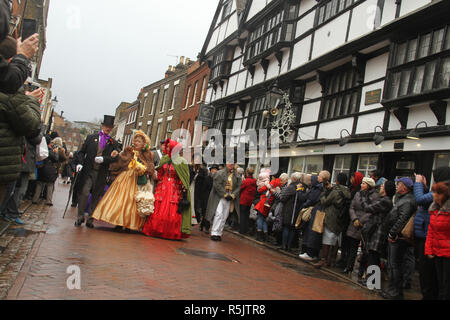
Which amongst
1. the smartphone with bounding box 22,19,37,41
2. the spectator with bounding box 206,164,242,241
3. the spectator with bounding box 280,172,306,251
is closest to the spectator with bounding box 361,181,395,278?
the spectator with bounding box 280,172,306,251

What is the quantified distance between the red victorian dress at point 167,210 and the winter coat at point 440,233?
4796 millimetres

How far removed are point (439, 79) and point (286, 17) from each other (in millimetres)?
9664

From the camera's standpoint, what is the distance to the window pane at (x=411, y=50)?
10.9 meters

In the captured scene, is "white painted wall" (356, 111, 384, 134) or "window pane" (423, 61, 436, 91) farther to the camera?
"white painted wall" (356, 111, 384, 134)

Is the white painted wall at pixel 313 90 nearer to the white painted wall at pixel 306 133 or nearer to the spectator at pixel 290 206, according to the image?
the white painted wall at pixel 306 133

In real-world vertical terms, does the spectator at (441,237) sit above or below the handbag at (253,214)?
above

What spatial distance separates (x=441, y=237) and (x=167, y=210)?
507cm

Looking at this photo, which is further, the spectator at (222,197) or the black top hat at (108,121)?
the spectator at (222,197)

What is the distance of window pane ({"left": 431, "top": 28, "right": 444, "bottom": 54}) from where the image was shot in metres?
10.1

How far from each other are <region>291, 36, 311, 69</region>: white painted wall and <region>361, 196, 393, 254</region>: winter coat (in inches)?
385

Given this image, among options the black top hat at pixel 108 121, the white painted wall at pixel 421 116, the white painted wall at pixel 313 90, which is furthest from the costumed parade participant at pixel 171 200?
the white painted wall at pixel 313 90

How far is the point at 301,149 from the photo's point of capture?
1562 cm

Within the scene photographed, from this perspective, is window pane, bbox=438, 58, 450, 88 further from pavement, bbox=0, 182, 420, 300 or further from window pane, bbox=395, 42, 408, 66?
pavement, bbox=0, 182, 420, 300

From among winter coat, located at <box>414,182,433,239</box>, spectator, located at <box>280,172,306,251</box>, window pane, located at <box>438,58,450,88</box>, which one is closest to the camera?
winter coat, located at <box>414,182,433,239</box>
